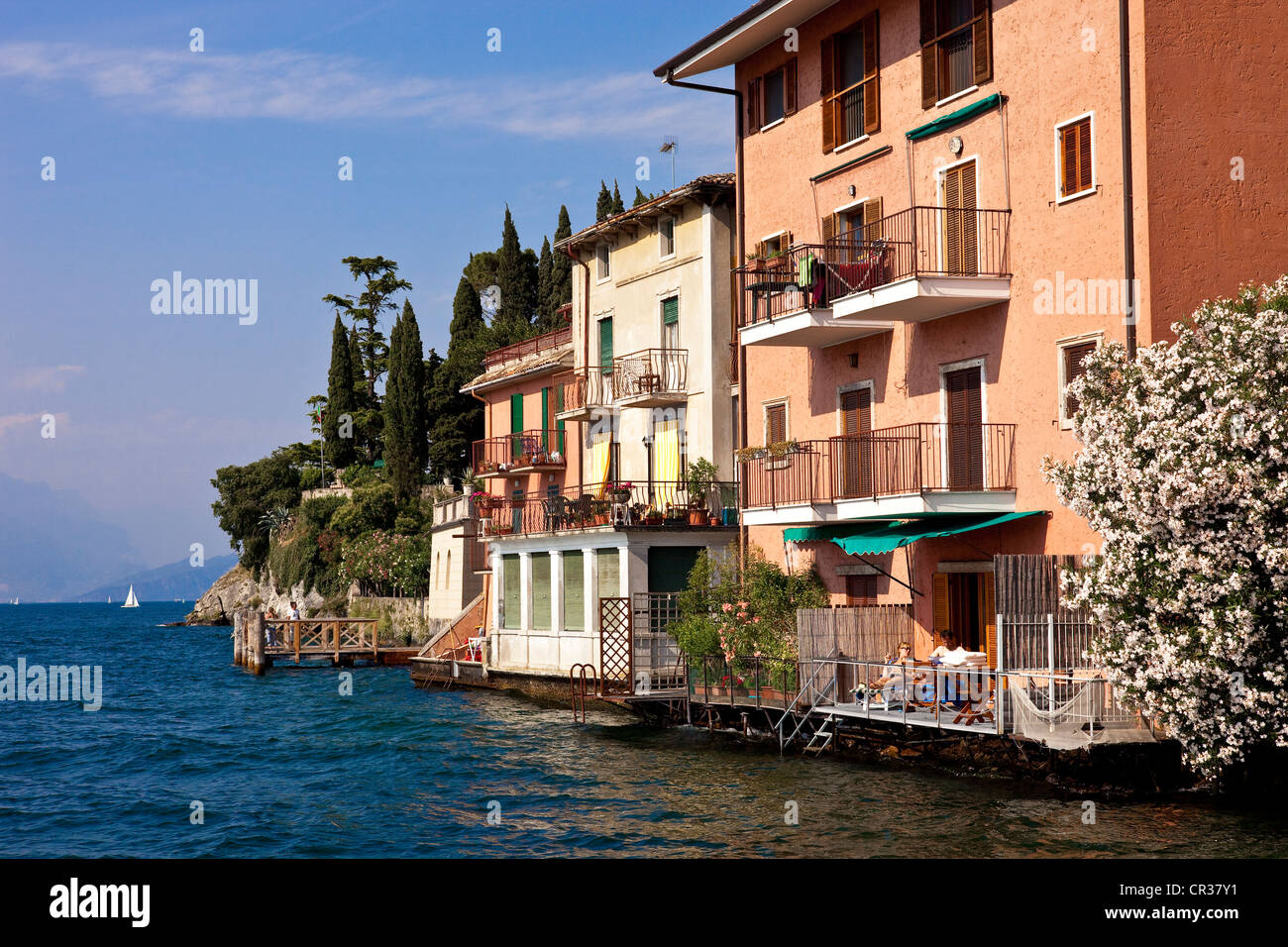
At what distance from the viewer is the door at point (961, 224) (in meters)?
23.5

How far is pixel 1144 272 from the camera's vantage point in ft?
64.9

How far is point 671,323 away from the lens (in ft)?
121

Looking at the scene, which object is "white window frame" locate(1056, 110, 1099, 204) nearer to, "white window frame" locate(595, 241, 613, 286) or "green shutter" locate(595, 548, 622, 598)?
"green shutter" locate(595, 548, 622, 598)

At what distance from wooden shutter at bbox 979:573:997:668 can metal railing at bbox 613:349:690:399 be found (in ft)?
45.9

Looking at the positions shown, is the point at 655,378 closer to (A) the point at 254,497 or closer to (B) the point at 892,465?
(B) the point at 892,465

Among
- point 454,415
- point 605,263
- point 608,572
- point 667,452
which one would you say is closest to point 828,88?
point 667,452

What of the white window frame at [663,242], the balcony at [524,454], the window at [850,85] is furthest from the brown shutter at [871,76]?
the balcony at [524,454]

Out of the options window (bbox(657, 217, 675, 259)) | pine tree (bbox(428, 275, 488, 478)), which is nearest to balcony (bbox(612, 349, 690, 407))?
window (bbox(657, 217, 675, 259))

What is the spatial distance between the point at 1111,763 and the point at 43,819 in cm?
1716

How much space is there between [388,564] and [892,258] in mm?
49470

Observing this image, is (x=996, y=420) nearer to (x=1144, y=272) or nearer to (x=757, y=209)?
(x=1144, y=272)

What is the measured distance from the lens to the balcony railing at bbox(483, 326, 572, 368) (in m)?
47.9
